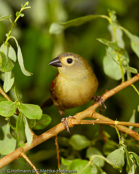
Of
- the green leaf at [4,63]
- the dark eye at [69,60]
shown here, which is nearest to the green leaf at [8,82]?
the green leaf at [4,63]

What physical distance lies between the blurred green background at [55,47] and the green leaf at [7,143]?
1201 mm

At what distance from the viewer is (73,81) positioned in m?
2.77

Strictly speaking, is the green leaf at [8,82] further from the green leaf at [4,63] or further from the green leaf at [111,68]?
the green leaf at [111,68]

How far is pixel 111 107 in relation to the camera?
A: 3.88 m

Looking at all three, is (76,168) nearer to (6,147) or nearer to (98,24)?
(6,147)

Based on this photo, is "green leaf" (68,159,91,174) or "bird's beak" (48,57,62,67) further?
"bird's beak" (48,57,62,67)

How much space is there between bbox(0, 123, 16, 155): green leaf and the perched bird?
0.86m

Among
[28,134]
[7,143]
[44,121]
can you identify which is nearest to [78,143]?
[44,121]

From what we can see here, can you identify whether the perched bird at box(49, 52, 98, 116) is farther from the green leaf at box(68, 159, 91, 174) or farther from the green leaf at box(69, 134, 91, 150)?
the green leaf at box(68, 159, 91, 174)

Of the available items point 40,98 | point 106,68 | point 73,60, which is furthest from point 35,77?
point 106,68

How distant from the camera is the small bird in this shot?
8.89 ft

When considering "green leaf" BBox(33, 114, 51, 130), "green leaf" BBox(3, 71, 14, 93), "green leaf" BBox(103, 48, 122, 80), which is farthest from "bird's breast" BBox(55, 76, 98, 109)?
"green leaf" BBox(3, 71, 14, 93)

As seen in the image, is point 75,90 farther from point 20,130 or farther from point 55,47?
point 20,130

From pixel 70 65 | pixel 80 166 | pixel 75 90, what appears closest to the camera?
pixel 80 166
